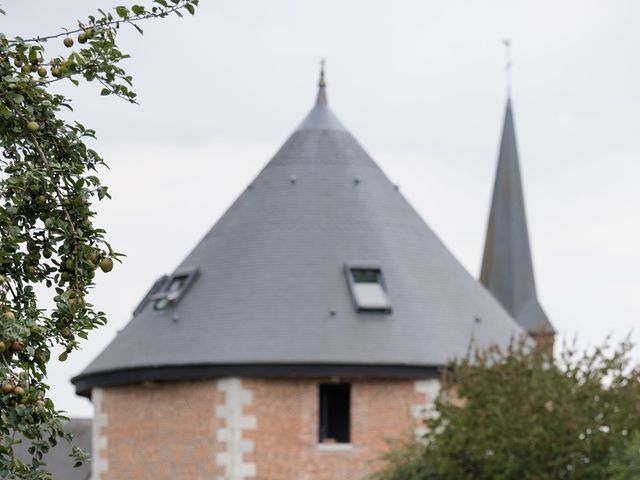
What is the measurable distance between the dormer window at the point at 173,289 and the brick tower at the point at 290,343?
33 millimetres

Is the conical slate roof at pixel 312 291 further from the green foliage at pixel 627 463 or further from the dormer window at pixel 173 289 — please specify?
the green foliage at pixel 627 463

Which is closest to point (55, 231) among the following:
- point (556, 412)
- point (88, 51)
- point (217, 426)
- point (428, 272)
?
point (88, 51)

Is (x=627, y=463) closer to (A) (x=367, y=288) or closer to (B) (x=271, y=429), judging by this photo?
(B) (x=271, y=429)

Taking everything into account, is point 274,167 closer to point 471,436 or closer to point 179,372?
point 179,372

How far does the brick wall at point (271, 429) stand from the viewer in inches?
1005

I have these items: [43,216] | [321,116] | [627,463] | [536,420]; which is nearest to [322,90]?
[321,116]

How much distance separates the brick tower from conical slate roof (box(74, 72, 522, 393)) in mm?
27

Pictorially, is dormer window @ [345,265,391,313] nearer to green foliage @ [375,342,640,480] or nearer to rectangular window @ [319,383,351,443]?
Result: rectangular window @ [319,383,351,443]

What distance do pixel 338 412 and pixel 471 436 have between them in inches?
216

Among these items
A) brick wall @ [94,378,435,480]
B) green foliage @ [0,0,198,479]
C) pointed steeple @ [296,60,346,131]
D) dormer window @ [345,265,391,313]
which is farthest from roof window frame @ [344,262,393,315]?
green foliage @ [0,0,198,479]

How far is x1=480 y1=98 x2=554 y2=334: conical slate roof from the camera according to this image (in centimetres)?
4103

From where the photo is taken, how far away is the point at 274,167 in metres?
28.7

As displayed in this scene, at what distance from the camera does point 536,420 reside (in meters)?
21.0

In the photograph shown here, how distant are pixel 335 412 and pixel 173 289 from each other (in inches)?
138
